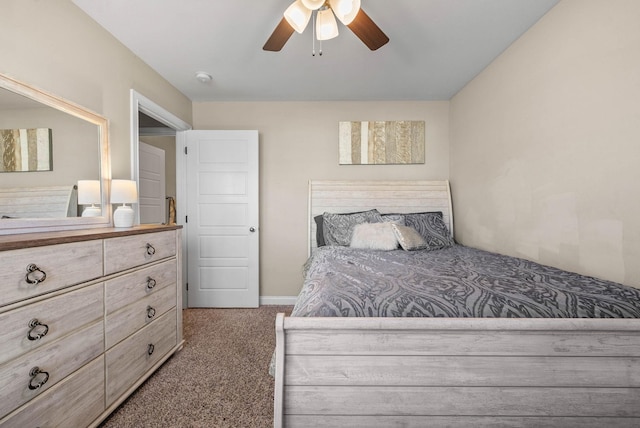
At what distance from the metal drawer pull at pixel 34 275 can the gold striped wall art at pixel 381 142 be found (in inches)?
105

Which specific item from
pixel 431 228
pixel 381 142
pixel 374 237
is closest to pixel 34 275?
pixel 374 237

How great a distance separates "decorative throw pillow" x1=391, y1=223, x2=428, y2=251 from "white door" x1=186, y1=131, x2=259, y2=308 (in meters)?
1.58

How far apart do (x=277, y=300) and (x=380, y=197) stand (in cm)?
175

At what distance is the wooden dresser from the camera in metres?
0.96

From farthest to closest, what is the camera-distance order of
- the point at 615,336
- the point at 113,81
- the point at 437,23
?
the point at 113,81 → the point at 437,23 → the point at 615,336

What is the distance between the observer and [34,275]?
102 centimetres

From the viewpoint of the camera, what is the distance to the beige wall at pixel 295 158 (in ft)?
10.4

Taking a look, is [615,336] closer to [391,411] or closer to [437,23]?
[391,411]

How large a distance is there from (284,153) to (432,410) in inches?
110

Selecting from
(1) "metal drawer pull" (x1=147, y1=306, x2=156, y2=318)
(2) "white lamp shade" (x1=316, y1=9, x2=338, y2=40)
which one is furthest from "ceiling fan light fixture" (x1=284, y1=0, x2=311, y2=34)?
(1) "metal drawer pull" (x1=147, y1=306, x2=156, y2=318)

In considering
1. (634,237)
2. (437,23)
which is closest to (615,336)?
(634,237)

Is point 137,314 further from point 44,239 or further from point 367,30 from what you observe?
point 367,30

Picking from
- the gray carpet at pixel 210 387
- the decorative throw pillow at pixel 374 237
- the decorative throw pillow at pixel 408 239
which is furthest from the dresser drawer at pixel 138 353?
the decorative throw pillow at pixel 408 239

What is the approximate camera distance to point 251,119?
3193mm
